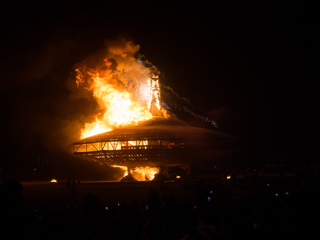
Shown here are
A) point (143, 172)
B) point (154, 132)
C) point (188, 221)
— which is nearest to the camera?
point (188, 221)

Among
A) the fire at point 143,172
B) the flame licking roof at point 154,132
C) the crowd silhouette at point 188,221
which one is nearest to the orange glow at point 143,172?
the fire at point 143,172

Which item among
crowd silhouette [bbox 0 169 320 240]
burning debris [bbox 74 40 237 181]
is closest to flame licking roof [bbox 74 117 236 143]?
burning debris [bbox 74 40 237 181]

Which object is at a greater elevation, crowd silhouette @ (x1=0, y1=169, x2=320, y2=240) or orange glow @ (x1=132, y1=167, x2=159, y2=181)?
orange glow @ (x1=132, y1=167, x2=159, y2=181)

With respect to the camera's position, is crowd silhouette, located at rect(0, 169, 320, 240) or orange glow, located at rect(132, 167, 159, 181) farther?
orange glow, located at rect(132, 167, 159, 181)

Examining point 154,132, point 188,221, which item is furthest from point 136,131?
point 188,221

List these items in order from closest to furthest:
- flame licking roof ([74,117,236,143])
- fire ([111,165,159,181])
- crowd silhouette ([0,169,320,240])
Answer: crowd silhouette ([0,169,320,240]), flame licking roof ([74,117,236,143]), fire ([111,165,159,181])

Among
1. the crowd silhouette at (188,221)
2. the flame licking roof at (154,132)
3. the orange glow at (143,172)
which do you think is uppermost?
the flame licking roof at (154,132)

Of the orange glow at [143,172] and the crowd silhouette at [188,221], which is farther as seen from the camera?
the orange glow at [143,172]

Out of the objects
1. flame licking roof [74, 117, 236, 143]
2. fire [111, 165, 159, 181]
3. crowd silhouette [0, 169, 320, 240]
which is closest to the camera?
crowd silhouette [0, 169, 320, 240]

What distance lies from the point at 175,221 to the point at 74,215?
290 cm

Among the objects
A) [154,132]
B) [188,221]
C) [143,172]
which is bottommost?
[188,221]

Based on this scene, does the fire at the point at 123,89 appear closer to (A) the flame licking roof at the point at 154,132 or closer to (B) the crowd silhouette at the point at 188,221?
(A) the flame licking roof at the point at 154,132

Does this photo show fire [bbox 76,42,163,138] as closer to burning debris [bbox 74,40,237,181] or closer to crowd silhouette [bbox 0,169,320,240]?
burning debris [bbox 74,40,237,181]

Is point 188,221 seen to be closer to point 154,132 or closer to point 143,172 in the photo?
point 154,132
